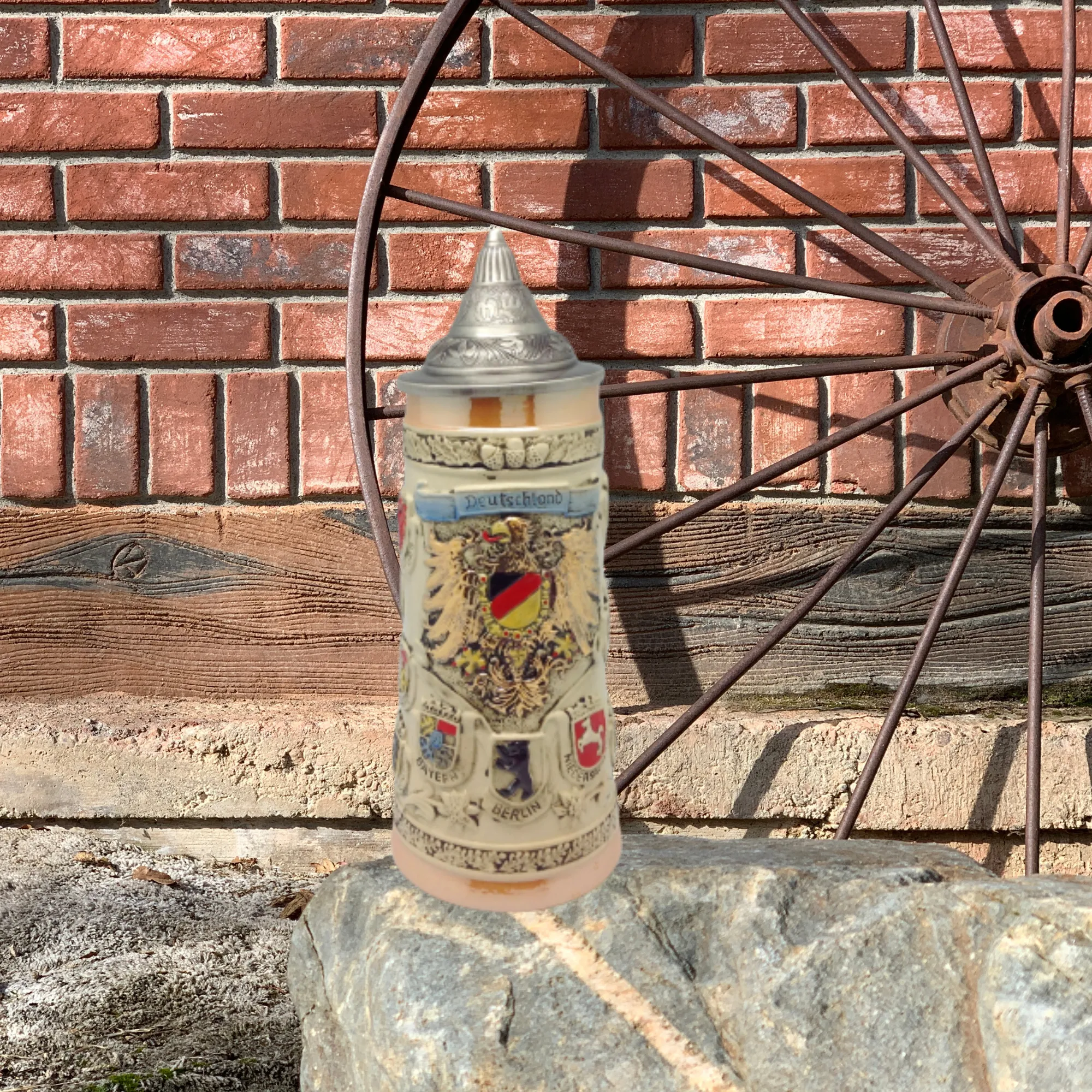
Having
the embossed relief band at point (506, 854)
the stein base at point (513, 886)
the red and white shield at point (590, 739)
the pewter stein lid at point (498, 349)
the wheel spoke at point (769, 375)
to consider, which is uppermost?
the pewter stein lid at point (498, 349)

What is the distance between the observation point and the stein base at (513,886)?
3.25 feet

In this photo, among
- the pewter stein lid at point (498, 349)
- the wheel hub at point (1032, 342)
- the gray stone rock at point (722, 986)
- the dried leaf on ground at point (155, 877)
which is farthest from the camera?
the dried leaf on ground at point (155, 877)

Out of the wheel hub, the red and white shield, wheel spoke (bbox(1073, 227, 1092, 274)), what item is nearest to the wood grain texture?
the wheel hub

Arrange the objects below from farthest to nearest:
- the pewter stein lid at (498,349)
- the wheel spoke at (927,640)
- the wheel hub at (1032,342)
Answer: the wheel spoke at (927,640)
the wheel hub at (1032,342)
the pewter stein lid at (498,349)

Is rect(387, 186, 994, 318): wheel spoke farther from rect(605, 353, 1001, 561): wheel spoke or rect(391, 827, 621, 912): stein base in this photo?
rect(391, 827, 621, 912): stein base

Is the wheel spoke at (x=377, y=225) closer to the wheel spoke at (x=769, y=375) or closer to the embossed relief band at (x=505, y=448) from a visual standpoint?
the wheel spoke at (x=769, y=375)

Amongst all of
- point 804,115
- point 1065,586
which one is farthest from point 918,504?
point 804,115

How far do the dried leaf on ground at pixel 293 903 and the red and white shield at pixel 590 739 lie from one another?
0.84 m

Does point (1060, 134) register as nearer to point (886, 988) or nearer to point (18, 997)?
point (886, 988)

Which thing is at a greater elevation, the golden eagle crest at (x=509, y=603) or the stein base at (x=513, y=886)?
the golden eagle crest at (x=509, y=603)

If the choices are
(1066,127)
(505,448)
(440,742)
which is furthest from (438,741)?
(1066,127)

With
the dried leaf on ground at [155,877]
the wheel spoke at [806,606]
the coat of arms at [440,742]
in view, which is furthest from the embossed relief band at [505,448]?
the dried leaf on ground at [155,877]

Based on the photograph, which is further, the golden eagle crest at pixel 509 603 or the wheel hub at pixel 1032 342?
the wheel hub at pixel 1032 342

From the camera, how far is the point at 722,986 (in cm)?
118
